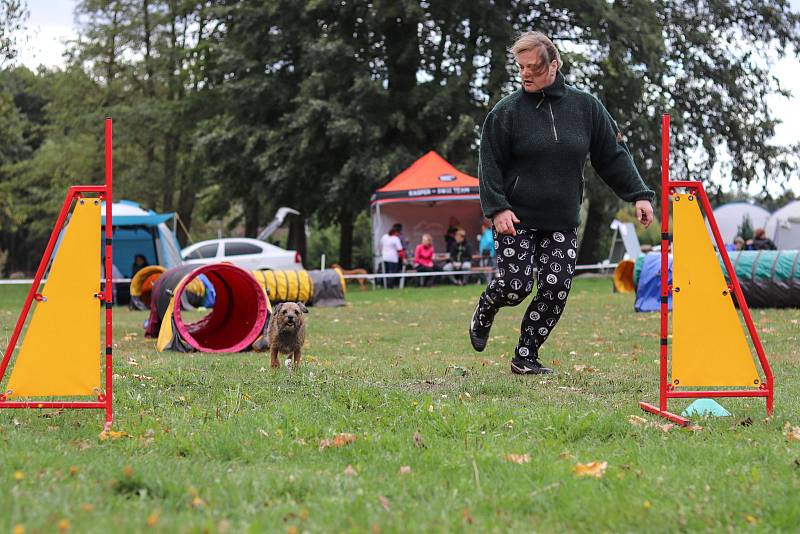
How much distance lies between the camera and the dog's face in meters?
7.50

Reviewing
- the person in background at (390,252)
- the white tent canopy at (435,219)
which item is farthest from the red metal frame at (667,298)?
the white tent canopy at (435,219)

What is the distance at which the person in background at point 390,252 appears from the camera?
23453 mm

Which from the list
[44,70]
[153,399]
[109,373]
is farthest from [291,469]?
[44,70]

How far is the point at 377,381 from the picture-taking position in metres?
6.30

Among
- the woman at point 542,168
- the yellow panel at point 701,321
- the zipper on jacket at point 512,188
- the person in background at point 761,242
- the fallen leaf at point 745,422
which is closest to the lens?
the fallen leaf at point 745,422

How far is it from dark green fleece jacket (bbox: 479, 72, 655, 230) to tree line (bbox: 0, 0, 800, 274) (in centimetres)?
1880

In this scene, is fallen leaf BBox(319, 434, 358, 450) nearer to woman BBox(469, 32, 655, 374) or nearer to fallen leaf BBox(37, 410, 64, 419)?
fallen leaf BBox(37, 410, 64, 419)

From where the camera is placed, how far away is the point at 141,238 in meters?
24.4

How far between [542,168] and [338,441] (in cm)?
252

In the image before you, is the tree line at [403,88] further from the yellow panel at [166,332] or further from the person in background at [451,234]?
the yellow panel at [166,332]

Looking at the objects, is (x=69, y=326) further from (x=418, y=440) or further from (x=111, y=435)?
(x=418, y=440)

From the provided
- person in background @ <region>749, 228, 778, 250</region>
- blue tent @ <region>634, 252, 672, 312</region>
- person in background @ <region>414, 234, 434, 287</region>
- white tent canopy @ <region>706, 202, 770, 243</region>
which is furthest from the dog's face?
white tent canopy @ <region>706, 202, 770, 243</region>

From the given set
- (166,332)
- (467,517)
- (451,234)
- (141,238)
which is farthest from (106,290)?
(141,238)

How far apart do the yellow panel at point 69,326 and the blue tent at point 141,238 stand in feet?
56.3
